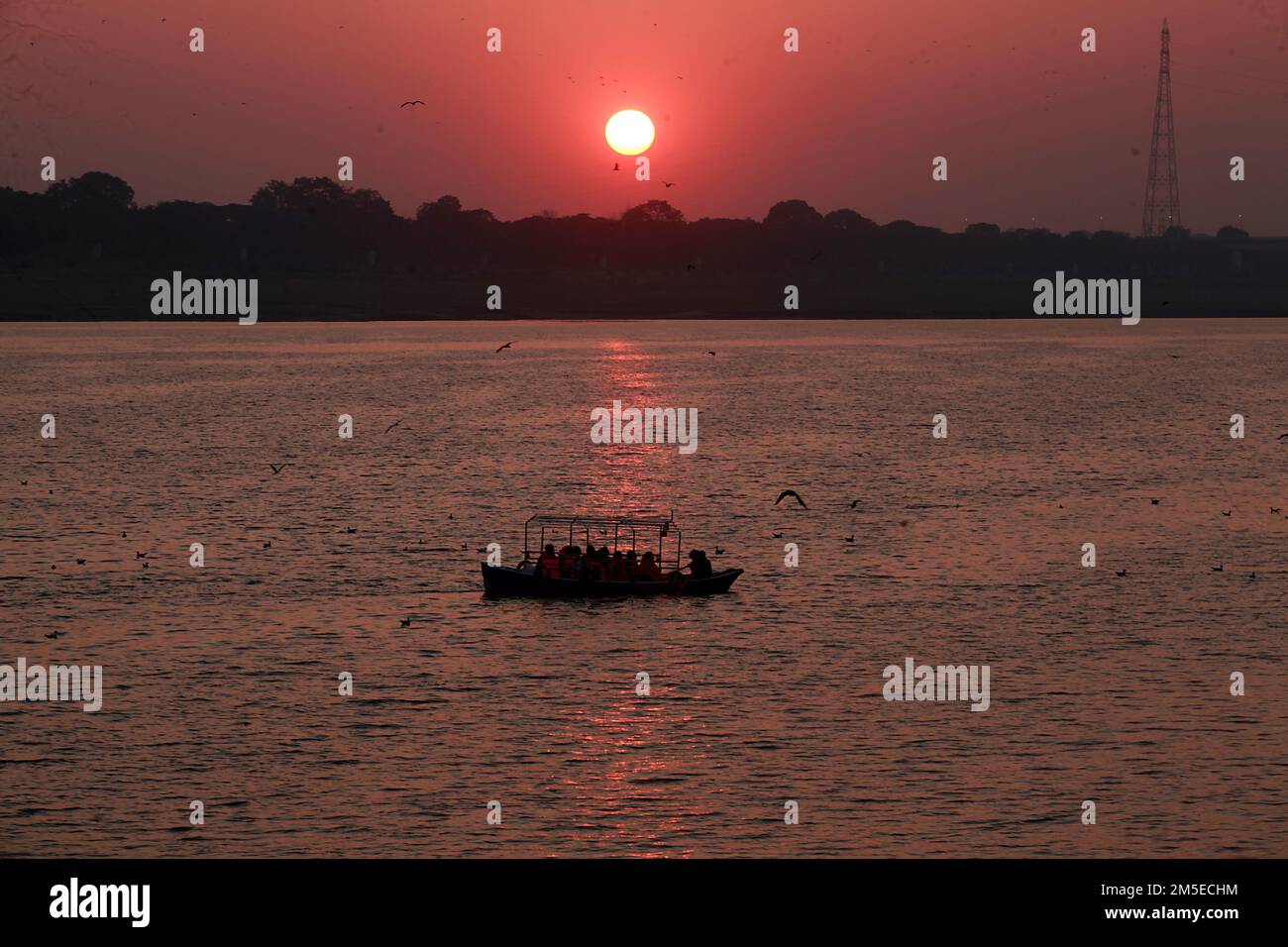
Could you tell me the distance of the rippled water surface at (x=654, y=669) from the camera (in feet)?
114

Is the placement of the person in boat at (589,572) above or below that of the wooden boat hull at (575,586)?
above

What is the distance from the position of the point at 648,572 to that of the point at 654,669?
12.1 meters

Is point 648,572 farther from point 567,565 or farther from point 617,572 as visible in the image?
point 567,565

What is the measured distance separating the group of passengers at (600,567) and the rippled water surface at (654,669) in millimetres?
1272

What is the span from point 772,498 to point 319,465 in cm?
3897

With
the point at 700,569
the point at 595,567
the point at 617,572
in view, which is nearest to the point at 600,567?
the point at 595,567

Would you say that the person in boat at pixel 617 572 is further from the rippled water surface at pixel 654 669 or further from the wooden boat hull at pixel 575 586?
the rippled water surface at pixel 654 669

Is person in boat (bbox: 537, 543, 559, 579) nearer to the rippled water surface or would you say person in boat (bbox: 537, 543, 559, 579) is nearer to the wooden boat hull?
the wooden boat hull

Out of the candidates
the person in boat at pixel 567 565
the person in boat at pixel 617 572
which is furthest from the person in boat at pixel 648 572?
the person in boat at pixel 567 565

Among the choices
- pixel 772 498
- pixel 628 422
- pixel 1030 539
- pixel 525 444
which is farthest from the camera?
pixel 628 422

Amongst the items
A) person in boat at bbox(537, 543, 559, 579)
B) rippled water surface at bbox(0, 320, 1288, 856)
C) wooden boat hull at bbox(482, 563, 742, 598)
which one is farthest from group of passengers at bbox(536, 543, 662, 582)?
rippled water surface at bbox(0, 320, 1288, 856)
